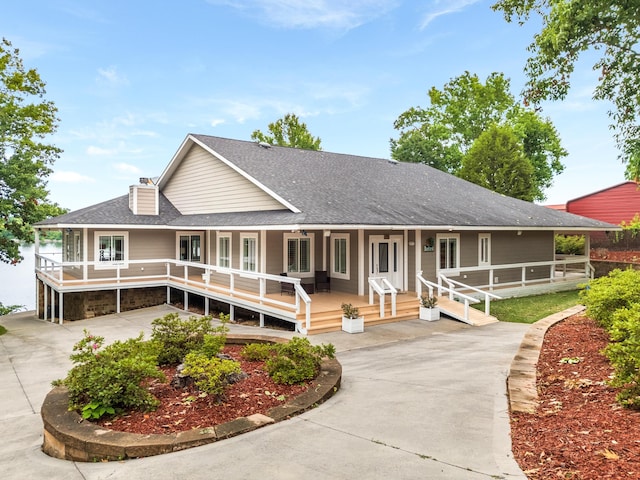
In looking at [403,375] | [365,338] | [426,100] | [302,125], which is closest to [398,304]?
[365,338]

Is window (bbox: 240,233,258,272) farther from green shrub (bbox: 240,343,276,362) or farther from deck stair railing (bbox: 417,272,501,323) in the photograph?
green shrub (bbox: 240,343,276,362)

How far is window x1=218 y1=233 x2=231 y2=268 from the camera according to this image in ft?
55.6

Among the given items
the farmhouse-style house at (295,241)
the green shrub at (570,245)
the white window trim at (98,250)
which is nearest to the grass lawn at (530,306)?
the farmhouse-style house at (295,241)

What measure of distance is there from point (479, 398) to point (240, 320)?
376 inches

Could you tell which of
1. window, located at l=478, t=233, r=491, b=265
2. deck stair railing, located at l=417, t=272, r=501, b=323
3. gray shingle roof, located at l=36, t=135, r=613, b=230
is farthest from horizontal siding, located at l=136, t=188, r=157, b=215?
window, located at l=478, t=233, r=491, b=265

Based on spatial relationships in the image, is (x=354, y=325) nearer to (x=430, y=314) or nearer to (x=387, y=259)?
(x=430, y=314)

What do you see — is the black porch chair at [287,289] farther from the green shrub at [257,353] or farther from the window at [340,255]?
the green shrub at [257,353]

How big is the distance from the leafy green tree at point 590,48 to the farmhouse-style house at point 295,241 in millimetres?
5196

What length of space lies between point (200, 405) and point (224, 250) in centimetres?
1242

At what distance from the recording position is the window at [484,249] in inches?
699

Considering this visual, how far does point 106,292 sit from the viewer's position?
56.9 feet

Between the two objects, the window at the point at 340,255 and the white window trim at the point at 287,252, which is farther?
the window at the point at 340,255

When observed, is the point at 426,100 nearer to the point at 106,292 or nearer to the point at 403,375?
the point at 106,292

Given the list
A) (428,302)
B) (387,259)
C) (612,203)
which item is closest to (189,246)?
(387,259)
